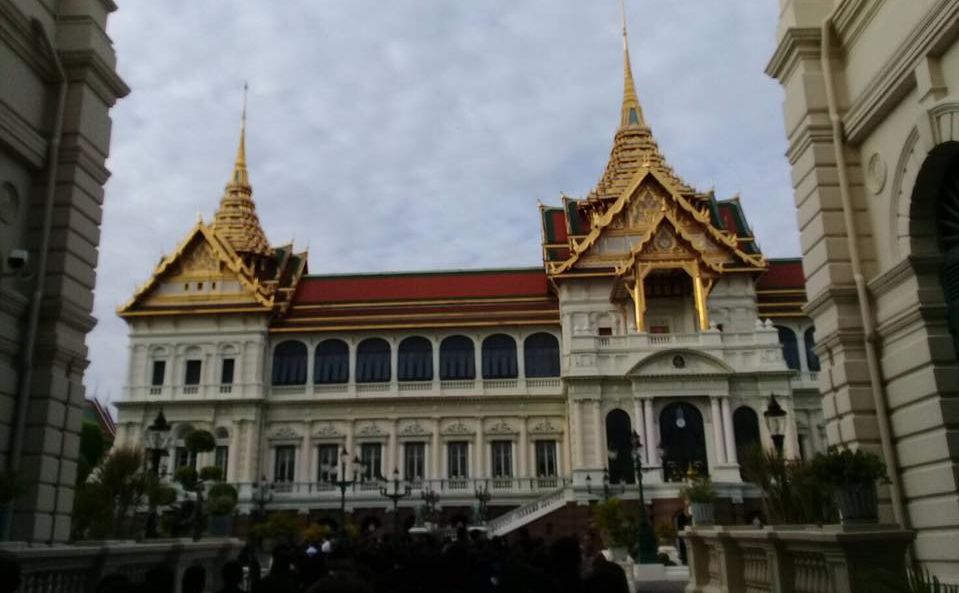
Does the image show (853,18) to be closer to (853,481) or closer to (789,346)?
(853,481)

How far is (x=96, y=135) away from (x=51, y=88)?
37.8 inches

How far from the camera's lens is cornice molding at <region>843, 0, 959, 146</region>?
9.37 metres

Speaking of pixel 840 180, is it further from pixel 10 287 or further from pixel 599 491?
pixel 599 491

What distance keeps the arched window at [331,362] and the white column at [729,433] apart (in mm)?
18626

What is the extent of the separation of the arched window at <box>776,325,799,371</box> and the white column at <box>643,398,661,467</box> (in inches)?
381

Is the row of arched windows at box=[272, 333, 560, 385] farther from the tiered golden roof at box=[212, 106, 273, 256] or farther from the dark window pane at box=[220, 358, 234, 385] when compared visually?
the tiered golden roof at box=[212, 106, 273, 256]

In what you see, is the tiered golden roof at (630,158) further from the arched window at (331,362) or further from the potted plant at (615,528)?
the potted plant at (615,528)

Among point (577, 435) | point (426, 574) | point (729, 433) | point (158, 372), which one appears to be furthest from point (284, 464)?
point (426, 574)

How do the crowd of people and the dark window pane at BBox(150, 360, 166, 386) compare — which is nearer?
the crowd of people

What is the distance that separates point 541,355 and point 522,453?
5161 millimetres

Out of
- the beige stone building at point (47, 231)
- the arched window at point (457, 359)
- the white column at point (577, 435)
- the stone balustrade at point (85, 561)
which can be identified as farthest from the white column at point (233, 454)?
the stone balustrade at point (85, 561)

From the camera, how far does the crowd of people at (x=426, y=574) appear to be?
16.2ft

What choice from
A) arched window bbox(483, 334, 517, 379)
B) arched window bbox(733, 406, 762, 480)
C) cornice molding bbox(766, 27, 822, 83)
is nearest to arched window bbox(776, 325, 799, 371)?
arched window bbox(733, 406, 762, 480)

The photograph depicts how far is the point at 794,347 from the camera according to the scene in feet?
139
